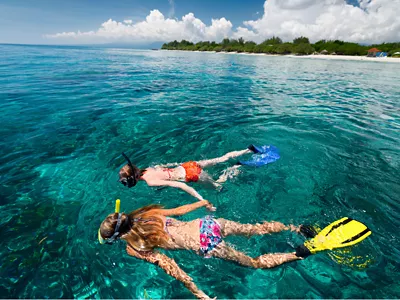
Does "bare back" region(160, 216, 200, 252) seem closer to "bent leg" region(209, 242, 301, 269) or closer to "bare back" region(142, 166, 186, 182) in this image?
"bent leg" region(209, 242, 301, 269)

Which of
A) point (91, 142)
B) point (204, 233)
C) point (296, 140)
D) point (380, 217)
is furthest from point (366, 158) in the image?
point (91, 142)

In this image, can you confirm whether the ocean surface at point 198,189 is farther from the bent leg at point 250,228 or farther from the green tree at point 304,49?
the green tree at point 304,49

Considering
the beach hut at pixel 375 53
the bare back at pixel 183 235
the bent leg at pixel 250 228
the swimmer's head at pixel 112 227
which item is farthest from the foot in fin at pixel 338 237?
the beach hut at pixel 375 53

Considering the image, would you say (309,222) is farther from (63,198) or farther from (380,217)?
(63,198)

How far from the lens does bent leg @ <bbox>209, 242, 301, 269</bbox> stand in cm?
360

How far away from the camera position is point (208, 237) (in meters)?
3.61

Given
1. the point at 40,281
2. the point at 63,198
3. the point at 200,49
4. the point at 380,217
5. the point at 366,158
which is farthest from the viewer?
the point at 200,49

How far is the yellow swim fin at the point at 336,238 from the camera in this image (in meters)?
3.73

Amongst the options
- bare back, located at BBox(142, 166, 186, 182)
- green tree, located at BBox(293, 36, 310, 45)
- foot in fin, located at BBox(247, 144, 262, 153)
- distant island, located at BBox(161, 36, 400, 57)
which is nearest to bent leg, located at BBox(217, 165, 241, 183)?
foot in fin, located at BBox(247, 144, 262, 153)

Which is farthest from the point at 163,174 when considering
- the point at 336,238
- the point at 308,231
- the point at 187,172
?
the point at 336,238

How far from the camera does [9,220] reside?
16.0ft

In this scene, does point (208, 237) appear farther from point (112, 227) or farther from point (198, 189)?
point (198, 189)

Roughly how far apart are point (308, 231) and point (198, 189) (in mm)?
2896

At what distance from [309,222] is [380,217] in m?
1.57
